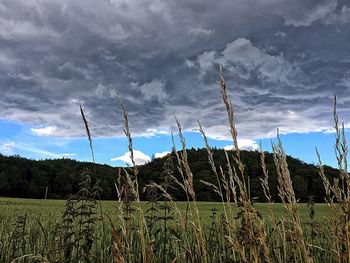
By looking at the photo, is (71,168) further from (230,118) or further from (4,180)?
(230,118)

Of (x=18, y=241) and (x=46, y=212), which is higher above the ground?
(x=46, y=212)

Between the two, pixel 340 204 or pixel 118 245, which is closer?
pixel 118 245

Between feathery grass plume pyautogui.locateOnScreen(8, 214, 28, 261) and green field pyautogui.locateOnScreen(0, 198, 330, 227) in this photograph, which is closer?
feathery grass plume pyautogui.locateOnScreen(8, 214, 28, 261)

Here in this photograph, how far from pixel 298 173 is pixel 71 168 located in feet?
141

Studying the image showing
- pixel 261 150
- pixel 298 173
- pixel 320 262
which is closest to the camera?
pixel 261 150

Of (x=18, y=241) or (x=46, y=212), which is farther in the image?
(x=46, y=212)

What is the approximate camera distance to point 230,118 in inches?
95.7

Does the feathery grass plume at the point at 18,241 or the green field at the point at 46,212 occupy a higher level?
the green field at the point at 46,212

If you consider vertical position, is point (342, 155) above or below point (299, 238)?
above

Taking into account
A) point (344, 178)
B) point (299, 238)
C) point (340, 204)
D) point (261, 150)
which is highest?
point (261, 150)

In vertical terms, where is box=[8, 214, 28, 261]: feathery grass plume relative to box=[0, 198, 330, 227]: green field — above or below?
below

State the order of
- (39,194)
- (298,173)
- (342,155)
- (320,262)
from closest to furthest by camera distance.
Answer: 1. (342,155)
2. (320,262)
3. (298,173)
4. (39,194)

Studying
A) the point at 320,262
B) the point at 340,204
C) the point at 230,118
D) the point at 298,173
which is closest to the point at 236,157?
the point at 230,118

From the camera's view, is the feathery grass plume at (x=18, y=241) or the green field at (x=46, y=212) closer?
the feathery grass plume at (x=18, y=241)
